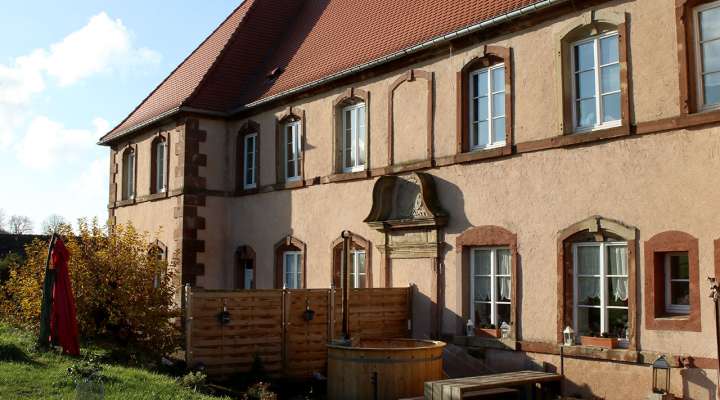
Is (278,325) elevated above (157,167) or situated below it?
below

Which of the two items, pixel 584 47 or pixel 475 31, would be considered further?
pixel 475 31

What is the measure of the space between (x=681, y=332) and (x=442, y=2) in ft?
26.4

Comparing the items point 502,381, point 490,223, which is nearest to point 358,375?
point 502,381

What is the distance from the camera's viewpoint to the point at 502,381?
445 inches

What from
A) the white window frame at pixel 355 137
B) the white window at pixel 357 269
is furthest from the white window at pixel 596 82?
the white window at pixel 357 269

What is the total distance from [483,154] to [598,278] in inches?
116

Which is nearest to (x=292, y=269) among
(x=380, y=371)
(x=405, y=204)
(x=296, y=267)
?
(x=296, y=267)

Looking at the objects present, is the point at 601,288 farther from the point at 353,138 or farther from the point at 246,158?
the point at 246,158

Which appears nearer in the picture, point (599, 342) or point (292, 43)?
point (599, 342)

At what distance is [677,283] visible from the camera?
11.2 meters

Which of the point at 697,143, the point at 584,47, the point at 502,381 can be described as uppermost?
the point at 584,47

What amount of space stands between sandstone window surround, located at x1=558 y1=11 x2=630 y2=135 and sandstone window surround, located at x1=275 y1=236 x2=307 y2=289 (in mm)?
7711

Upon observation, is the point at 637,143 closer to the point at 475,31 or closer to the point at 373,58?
the point at 475,31

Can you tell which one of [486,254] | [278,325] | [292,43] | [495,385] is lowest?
[495,385]
